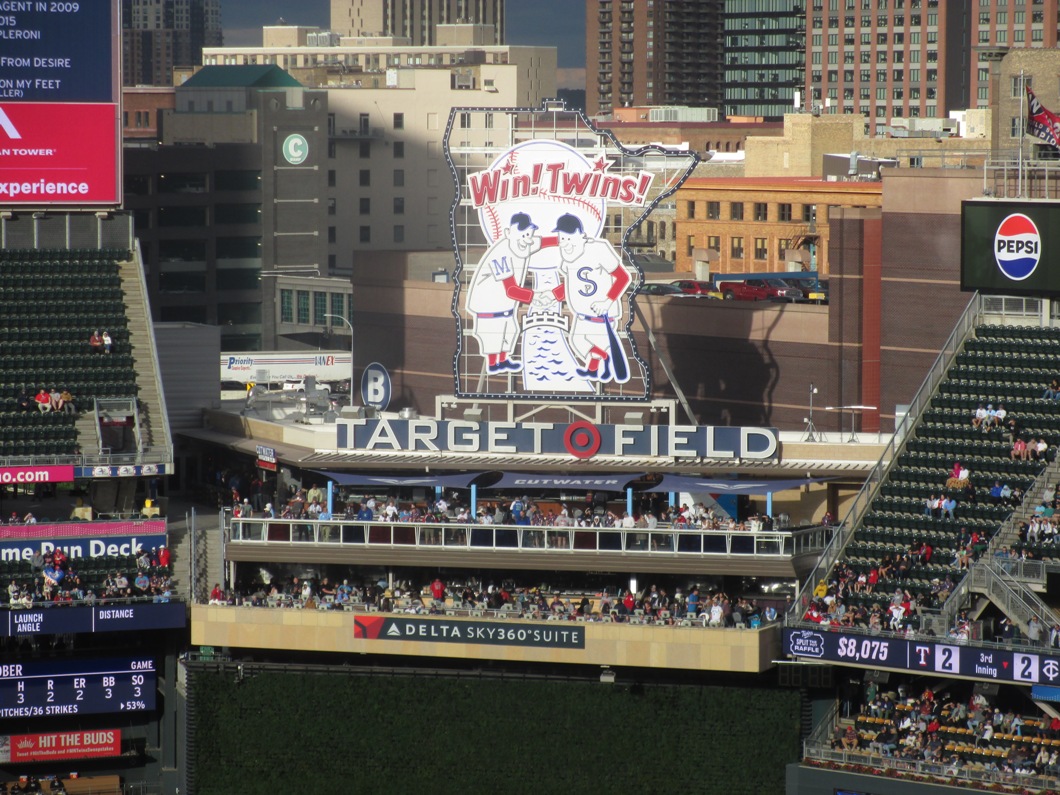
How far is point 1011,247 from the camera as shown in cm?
5150

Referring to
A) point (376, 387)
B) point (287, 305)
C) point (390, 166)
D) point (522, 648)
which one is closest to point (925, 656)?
point (522, 648)

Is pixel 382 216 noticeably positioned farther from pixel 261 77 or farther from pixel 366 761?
pixel 366 761

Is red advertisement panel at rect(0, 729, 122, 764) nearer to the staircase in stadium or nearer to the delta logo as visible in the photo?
the staircase in stadium

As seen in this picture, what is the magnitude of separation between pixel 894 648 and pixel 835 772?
3307mm

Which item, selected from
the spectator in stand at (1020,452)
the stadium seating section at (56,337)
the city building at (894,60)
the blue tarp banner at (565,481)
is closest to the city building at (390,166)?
the city building at (894,60)

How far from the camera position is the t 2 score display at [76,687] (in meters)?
49.8

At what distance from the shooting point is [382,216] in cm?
13875

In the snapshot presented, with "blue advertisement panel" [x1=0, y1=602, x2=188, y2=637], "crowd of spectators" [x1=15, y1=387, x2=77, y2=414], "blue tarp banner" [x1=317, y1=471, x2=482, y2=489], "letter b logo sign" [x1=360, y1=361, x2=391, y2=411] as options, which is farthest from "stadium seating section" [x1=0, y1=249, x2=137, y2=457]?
"letter b logo sign" [x1=360, y1=361, x2=391, y2=411]

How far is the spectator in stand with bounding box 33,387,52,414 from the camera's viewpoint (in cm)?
5425

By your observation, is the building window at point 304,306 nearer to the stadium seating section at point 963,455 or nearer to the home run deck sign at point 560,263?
the home run deck sign at point 560,263

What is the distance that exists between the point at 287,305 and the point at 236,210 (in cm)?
717

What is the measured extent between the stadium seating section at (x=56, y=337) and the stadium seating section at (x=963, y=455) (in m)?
21.5

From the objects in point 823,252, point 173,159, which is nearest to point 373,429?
point 823,252

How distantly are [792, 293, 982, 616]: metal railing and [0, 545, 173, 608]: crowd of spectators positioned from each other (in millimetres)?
16419
